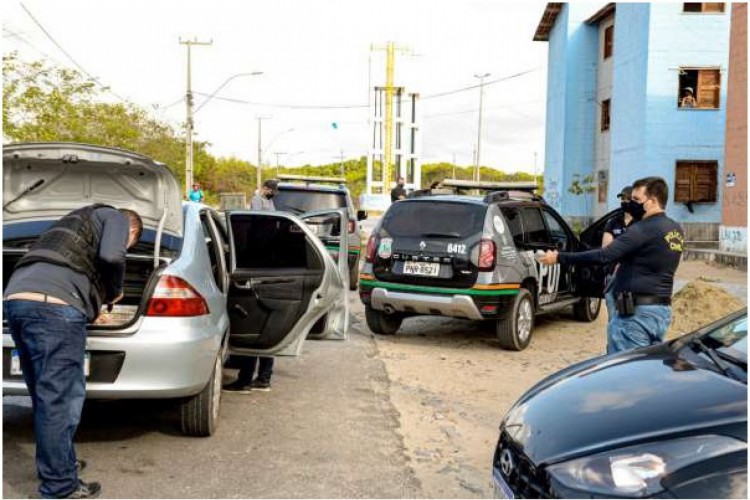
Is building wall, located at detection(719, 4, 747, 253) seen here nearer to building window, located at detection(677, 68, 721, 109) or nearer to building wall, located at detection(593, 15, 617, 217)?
building window, located at detection(677, 68, 721, 109)

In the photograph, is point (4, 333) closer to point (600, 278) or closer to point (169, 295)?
point (169, 295)

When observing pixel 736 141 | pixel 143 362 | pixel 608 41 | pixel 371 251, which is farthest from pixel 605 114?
pixel 143 362

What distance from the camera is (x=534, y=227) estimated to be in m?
8.89

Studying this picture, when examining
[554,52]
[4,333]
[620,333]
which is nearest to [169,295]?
[4,333]

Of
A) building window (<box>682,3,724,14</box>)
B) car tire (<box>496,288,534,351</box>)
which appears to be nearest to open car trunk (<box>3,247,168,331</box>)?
car tire (<box>496,288,534,351</box>)

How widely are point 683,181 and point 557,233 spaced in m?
17.1

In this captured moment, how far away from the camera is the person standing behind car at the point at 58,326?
3.64 m

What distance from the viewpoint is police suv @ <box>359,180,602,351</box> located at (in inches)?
306

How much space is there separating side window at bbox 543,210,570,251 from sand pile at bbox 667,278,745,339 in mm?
1579

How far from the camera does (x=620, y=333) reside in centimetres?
545

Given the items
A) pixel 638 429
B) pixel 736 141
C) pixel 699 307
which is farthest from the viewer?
pixel 736 141

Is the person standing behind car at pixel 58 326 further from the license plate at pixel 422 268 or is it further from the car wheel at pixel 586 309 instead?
the car wheel at pixel 586 309

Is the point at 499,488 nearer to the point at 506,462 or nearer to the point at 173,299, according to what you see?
the point at 506,462

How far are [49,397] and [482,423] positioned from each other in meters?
3.03
